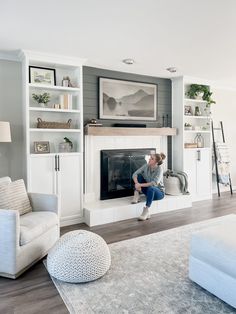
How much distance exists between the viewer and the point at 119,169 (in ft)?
15.4

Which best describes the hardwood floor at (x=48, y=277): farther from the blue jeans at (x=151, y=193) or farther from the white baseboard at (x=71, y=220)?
the blue jeans at (x=151, y=193)

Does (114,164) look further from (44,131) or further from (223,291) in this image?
(223,291)

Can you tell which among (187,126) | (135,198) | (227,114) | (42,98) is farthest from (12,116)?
(227,114)

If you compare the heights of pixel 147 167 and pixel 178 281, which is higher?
pixel 147 167

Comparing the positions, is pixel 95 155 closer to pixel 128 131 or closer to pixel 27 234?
pixel 128 131

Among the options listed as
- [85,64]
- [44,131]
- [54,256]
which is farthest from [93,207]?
[85,64]

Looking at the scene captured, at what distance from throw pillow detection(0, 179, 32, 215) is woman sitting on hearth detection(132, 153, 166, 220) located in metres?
1.86

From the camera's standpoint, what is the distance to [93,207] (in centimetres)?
407

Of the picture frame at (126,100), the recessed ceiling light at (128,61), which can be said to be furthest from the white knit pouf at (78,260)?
the recessed ceiling light at (128,61)

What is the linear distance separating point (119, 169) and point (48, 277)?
8.16ft

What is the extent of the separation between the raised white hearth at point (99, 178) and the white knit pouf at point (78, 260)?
1.44 meters

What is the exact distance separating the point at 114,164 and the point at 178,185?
1290mm

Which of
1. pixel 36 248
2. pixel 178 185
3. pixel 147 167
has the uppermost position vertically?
pixel 147 167

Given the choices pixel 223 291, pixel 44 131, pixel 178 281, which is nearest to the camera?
pixel 223 291
